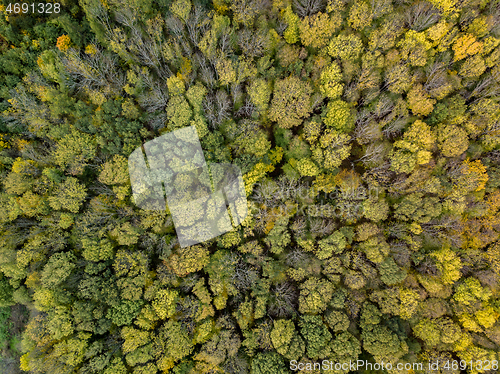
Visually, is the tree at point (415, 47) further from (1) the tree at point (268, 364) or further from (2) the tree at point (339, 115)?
(1) the tree at point (268, 364)

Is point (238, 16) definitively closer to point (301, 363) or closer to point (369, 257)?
point (369, 257)

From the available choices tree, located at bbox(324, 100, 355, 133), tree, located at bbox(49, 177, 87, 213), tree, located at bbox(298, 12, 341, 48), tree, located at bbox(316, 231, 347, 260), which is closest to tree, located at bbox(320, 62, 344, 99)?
tree, located at bbox(324, 100, 355, 133)

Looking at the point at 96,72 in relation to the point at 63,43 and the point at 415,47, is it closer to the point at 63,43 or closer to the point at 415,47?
the point at 63,43

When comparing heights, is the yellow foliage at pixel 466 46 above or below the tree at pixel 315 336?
above

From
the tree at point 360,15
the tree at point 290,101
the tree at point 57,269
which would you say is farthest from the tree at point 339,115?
the tree at point 57,269

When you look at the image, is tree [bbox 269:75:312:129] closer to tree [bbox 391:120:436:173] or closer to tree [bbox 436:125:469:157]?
tree [bbox 391:120:436:173]

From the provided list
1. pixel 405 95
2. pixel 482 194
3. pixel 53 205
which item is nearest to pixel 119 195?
pixel 53 205
